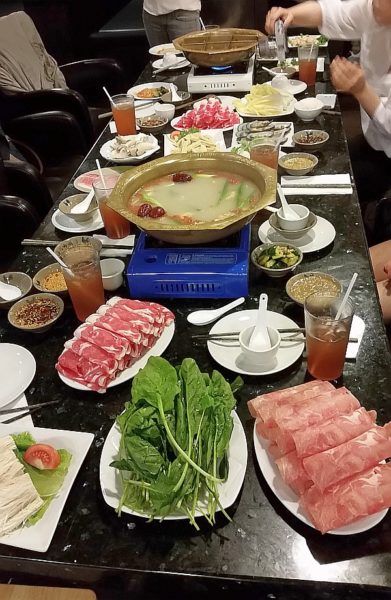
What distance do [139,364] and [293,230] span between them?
0.74 metres

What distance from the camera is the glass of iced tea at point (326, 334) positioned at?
128cm

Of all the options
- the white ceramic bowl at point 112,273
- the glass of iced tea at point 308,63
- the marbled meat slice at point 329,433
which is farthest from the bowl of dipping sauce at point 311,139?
the marbled meat slice at point 329,433

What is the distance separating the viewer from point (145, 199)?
180 cm

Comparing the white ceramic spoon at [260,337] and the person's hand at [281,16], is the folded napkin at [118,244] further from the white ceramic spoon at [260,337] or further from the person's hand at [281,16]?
the person's hand at [281,16]

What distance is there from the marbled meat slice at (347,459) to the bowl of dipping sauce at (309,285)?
1.88 feet

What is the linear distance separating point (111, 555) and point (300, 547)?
362mm

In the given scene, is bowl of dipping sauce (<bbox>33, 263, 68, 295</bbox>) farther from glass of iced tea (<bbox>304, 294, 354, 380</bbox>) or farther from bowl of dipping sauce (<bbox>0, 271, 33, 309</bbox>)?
glass of iced tea (<bbox>304, 294, 354, 380</bbox>)

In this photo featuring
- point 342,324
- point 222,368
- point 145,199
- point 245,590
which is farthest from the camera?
point 145,199

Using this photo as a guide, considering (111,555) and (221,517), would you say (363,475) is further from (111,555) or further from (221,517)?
(111,555)

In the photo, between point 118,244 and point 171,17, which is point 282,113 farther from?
point 171,17

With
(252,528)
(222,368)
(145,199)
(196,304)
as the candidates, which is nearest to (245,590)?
(252,528)

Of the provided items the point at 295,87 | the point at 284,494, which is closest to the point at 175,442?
the point at 284,494

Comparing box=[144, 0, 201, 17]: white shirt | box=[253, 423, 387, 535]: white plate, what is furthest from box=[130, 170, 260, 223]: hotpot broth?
box=[144, 0, 201, 17]: white shirt

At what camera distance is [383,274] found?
2.15 metres
